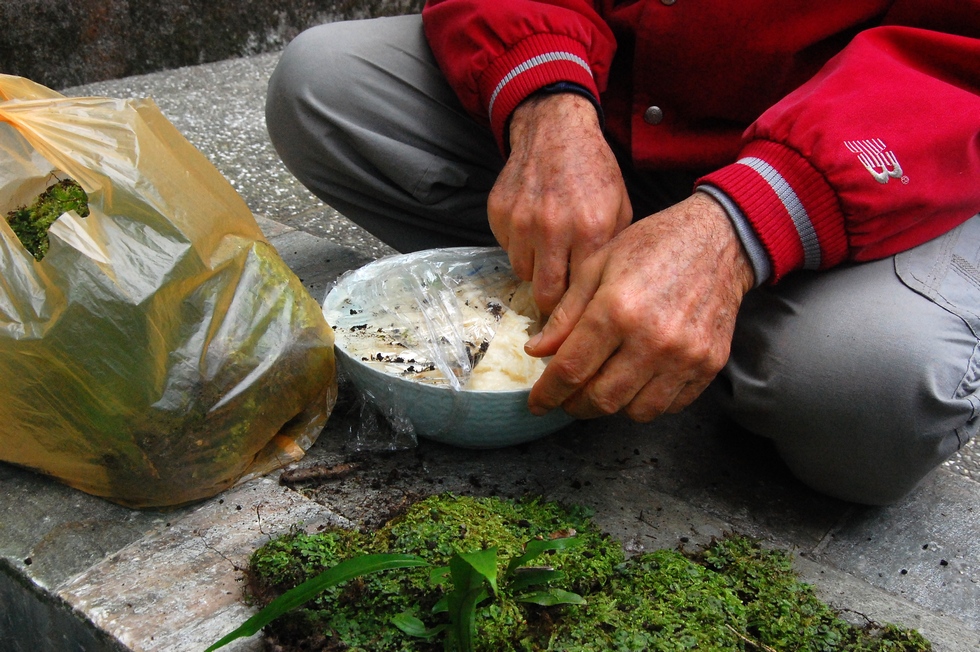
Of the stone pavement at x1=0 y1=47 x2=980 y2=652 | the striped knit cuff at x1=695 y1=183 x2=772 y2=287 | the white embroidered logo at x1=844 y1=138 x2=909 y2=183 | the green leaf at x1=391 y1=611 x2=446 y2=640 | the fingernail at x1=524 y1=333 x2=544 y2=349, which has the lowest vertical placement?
the stone pavement at x1=0 y1=47 x2=980 y2=652

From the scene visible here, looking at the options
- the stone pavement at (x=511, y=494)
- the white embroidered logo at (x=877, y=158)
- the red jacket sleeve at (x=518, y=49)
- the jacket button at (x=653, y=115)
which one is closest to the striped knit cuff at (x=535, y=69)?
the red jacket sleeve at (x=518, y=49)

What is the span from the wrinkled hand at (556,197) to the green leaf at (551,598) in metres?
0.62

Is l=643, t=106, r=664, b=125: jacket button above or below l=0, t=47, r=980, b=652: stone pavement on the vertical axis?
above

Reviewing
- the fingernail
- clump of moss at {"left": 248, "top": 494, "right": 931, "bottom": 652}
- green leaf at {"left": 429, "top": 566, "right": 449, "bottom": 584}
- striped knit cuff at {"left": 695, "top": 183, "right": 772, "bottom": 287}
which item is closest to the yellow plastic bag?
clump of moss at {"left": 248, "top": 494, "right": 931, "bottom": 652}

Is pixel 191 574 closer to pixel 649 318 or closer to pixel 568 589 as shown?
pixel 568 589

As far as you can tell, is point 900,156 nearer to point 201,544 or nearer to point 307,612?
point 307,612

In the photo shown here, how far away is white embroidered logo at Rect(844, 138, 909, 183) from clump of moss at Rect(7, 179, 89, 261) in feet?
4.70

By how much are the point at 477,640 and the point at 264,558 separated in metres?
0.41

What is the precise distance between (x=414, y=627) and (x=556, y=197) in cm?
87

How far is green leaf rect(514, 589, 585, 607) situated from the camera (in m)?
1.23

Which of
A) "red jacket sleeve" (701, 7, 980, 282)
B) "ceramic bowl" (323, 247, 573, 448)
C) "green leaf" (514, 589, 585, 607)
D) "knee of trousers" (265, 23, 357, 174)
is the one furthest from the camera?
"knee of trousers" (265, 23, 357, 174)

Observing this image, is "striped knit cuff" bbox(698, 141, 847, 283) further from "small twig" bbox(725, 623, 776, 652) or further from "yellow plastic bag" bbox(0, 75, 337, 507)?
"yellow plastic bag" bbox(0, 75, 337, 507)

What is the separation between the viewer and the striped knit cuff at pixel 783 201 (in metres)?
1.52

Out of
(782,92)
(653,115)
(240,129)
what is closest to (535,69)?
(653,115)
